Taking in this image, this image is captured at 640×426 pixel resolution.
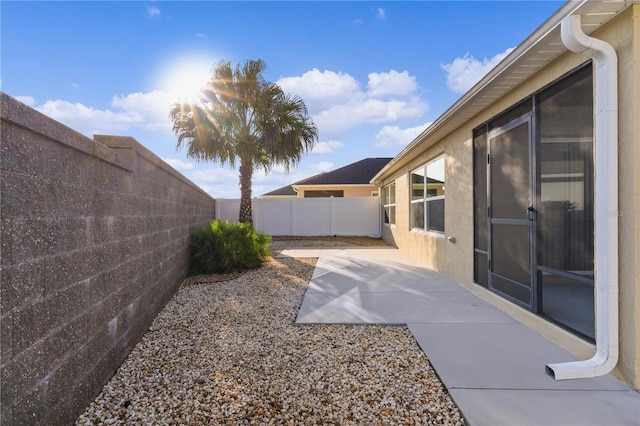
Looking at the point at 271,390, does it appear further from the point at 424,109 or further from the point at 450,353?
the point at 424,109

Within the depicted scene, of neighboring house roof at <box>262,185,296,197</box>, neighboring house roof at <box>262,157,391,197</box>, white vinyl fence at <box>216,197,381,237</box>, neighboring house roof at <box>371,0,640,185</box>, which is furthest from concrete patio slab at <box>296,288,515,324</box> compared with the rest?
neighboring house roof at <box>262,185,296,197</box>

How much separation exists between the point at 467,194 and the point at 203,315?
4.45m

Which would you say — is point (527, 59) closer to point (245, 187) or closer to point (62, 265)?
point (62, 265)

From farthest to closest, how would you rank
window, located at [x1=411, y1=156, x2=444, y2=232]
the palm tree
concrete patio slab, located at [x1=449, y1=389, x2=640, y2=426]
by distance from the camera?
the palm tree, window, located at [x1=411, y1=156, x2=444, y2=232], concrete patio slab, located at [x1=449, y1=389, x2=640, y2=426]

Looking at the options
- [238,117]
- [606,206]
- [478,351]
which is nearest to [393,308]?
[478,351]

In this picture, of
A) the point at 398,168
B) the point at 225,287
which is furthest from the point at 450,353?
the point at 398,168

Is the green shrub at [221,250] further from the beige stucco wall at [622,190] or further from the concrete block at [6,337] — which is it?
the concrete block at [6,337]

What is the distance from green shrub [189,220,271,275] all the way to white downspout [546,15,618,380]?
5788 millimetres

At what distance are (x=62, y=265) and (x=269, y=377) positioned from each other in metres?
1.70

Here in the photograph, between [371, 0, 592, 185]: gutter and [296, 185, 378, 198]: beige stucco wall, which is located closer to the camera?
[371, 0, 592, 185]: gutter

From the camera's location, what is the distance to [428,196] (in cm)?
755

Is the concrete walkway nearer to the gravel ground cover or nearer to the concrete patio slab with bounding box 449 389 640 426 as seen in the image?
the concrete patio slab with bounding box 449 389 640 426

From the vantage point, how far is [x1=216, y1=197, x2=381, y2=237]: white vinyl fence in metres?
15.0

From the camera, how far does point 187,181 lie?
20.6ft
